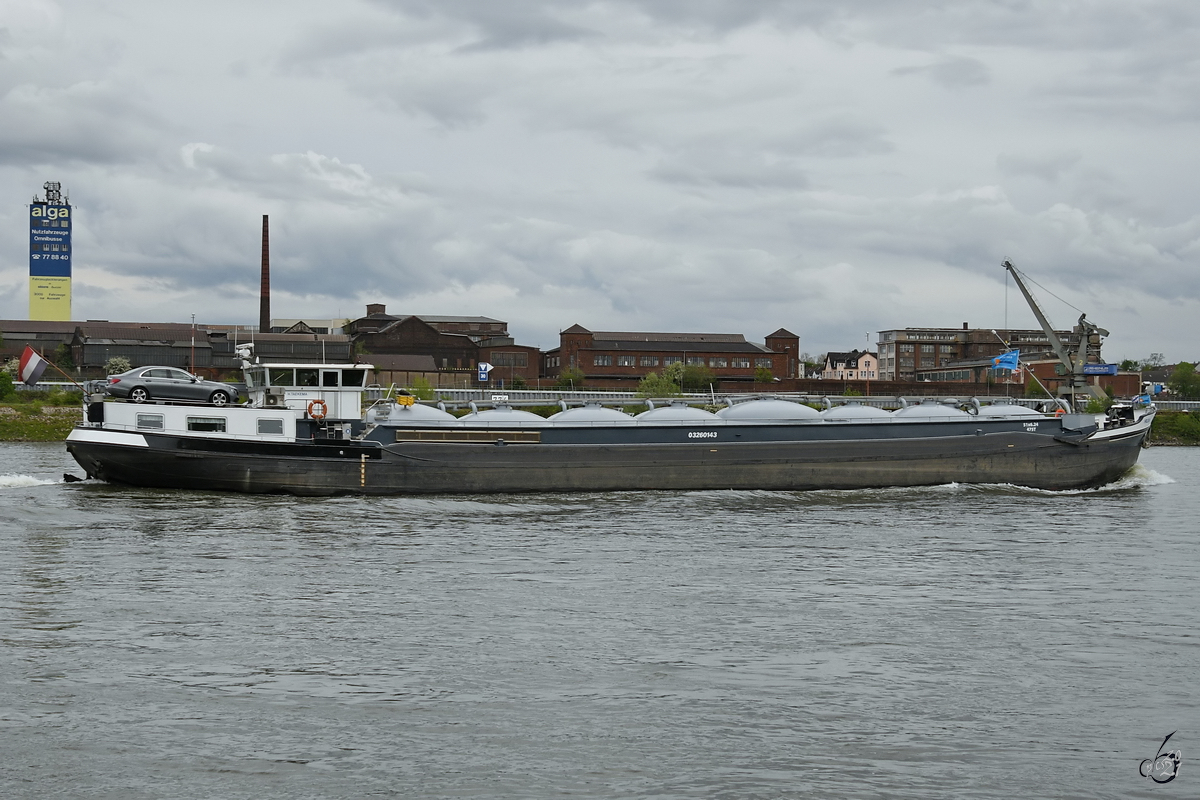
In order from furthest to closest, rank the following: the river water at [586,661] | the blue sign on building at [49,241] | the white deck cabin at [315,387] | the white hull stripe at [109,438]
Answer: the blue sign on building at [49,241] < the white deck cabin at [315,387] < the white hull stripe at [109,438] < the river water at [586,661]

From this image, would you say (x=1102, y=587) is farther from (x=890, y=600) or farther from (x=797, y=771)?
(x=797, y=771)

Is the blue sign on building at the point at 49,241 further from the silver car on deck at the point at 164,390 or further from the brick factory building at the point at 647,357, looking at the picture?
the silver car on deck at the point at 164,390

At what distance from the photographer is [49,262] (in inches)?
6176

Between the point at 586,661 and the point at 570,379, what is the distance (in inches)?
4697

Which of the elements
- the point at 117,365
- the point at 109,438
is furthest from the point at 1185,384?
the point at 109,438

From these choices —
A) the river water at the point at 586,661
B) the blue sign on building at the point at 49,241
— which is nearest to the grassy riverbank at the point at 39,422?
the river water at the point at 586,661

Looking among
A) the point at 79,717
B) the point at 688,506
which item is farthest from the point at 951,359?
the point at 79,717

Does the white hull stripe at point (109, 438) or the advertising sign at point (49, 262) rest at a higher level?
the advertising sign at point (49, 262)

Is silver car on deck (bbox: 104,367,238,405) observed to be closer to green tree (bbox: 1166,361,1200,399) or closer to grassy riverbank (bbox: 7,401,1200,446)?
grassy riverbank (bbox: 7,401,1200,446)

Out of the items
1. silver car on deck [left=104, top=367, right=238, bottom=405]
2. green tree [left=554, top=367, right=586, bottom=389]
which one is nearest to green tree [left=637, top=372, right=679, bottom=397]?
green tree [left=554, top=367, right=586, bottom=389]

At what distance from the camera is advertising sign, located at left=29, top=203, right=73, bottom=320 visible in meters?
156

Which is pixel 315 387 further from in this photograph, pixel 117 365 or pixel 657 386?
pixel 657 386

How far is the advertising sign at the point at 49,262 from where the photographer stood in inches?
6142

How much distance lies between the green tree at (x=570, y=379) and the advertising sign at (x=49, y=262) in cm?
7529
